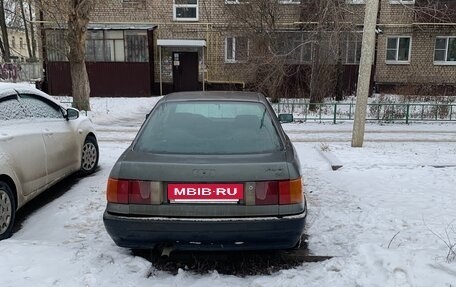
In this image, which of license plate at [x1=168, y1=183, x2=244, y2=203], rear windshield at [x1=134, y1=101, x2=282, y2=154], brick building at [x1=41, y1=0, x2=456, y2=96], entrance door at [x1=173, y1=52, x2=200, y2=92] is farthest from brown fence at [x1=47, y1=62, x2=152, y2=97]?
license plate at [x1=168, y1=183, x2=244, y2=203]

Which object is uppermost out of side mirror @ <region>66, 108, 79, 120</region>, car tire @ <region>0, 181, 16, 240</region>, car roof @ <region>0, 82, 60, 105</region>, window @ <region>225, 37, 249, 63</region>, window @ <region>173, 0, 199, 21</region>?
window @ <region>173, 0, 199, 21</region>

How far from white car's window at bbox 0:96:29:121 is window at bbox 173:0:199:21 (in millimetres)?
19659

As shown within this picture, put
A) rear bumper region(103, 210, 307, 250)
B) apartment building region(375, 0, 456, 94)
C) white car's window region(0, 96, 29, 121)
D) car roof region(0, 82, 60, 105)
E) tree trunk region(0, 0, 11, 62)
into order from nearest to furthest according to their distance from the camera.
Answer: rear bumper region(103, 210, 307, 250) → white car's window region(0, 96, 29, 121) → car roof region(0, 82, 60, 105) → apartment building region(375, 0, 456, 94) → tree trunk region(0, 0, 11, 62)

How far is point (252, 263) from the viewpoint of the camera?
12.2 feet

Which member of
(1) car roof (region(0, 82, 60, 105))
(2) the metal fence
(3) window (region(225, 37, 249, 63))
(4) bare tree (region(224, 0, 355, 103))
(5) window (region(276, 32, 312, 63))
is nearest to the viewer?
(1) car roof (region(0, 82, 60, 105))

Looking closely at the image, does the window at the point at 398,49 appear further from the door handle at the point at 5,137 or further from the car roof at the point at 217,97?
the door handle at the point at 5,137

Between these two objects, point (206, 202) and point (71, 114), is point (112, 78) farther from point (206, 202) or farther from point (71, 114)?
point (206, 202)

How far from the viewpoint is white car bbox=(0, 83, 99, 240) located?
440 centimetres

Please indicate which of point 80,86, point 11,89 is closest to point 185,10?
point 80,86

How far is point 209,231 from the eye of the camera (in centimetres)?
325

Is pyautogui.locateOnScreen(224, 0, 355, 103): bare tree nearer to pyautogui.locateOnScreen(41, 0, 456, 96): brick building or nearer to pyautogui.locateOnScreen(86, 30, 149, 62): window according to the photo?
pyautogui.locateOnScreen(41, 0, 456, 96): brick building

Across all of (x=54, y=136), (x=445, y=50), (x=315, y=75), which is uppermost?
(x=445, y=50)

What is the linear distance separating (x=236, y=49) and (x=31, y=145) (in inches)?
681

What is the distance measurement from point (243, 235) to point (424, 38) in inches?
939
